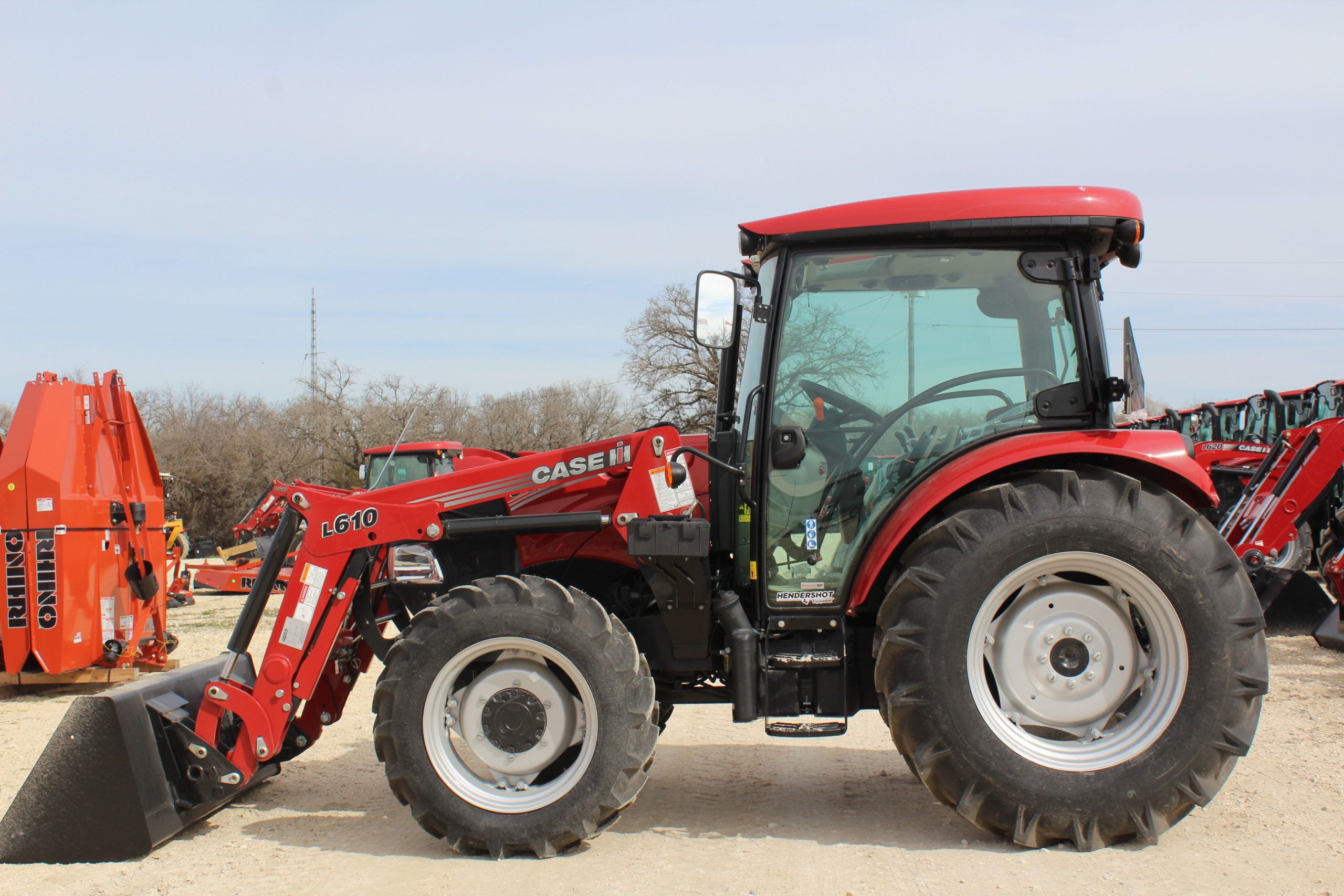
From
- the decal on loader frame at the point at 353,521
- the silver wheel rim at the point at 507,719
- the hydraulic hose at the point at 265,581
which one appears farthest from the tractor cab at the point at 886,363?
the hydraulic hose at the point at 265,581

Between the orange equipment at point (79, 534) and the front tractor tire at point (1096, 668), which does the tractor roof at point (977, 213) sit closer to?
the front tractor tire at point (1096, 668)

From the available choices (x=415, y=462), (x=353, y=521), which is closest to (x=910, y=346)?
(x=353, y=521)

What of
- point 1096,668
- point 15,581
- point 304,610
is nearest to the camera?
point 1096,668

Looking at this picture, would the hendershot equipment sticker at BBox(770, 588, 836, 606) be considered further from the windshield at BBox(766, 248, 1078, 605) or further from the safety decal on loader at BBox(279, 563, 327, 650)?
the safety decal on loader at BBox(279, 563, 327, 650)

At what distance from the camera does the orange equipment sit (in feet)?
22.9

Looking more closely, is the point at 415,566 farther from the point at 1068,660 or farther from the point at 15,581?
the point at 15,581

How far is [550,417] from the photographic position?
42.2 meters

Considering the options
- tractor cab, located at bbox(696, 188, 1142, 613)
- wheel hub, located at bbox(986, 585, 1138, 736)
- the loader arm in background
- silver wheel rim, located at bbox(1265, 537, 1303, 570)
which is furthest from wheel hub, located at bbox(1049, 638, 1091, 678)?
silver wheel rim, located at bbox(1265, 537, 1303, 570)

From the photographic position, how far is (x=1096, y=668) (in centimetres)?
380

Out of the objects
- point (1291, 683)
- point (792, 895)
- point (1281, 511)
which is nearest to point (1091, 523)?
point (792, 895)

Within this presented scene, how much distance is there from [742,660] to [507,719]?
91 centimetres

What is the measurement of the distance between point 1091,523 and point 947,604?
586 mm

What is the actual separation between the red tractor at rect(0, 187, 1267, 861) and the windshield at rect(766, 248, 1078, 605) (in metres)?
0.01

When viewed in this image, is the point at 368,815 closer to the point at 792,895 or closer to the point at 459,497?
the point at 459,497
